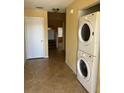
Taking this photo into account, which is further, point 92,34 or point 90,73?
point 90,73

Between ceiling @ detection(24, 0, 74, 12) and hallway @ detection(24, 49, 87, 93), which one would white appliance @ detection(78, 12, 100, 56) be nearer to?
hallway @ detection(24, 49, 87, 93)

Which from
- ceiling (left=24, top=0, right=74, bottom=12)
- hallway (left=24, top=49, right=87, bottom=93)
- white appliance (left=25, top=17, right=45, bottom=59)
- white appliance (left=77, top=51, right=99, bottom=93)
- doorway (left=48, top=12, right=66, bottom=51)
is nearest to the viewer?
white appliance (left=77, top=51, right=99, bottom=93)

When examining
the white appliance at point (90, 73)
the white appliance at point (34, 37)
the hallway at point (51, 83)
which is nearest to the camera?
the white appliance at point (90, 73)

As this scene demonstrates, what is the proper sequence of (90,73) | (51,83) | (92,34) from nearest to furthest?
1. (92,34)
2. (90,73)
3. (51,83)

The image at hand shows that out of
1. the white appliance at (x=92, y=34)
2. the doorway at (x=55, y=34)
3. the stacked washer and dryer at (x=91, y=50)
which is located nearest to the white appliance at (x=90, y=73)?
the stacked washer and dryer at (x=91, y=50)

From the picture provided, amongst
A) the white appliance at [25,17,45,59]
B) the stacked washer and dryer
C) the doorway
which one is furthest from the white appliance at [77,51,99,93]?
the doorway

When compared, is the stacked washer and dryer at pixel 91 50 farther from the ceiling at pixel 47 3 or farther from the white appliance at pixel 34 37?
the white appliance at pixel 34 37

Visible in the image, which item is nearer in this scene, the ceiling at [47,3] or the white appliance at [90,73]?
the white appliance at [90,73]

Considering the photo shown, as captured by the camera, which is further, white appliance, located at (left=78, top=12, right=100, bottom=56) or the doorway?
the doorway

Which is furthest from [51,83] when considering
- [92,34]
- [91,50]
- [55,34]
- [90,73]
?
[55,34]

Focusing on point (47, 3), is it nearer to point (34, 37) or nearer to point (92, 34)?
point (34, 37)
